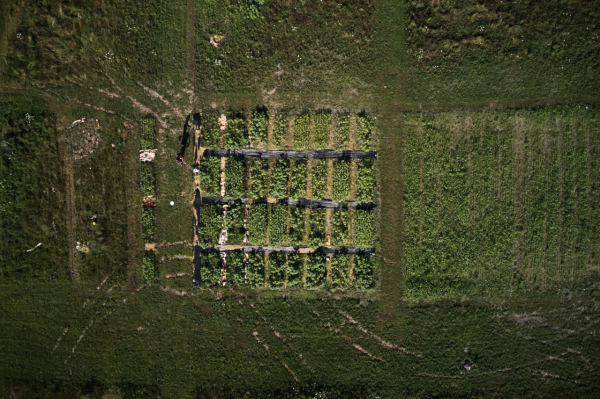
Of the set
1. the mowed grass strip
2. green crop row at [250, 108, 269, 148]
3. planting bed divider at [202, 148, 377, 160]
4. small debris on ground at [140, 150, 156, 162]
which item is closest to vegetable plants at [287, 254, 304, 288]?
planting bed divider at [202, 148, 377, 160]

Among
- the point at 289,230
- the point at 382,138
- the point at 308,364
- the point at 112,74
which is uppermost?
the point at 112,74

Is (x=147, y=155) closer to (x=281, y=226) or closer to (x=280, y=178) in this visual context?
(x=280, y=178)

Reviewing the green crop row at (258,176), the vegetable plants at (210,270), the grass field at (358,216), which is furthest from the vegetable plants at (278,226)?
the vegetable plants at (210,270)

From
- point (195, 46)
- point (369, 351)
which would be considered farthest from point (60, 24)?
point (369, 351)

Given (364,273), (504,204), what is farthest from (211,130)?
(504,204)

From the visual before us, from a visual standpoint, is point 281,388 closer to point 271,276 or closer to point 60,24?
point 271,276

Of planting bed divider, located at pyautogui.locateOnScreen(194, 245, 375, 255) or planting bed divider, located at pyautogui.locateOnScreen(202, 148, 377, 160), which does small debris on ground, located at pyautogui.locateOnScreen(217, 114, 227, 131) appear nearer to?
planting bed divider, located at pyautogui.locateOnScreen(202, 148, 377, 160)
